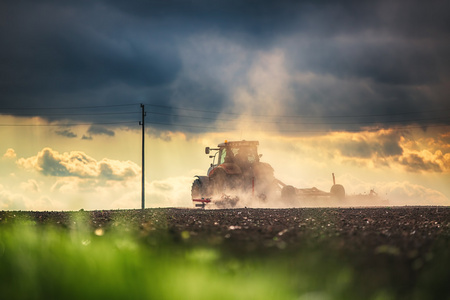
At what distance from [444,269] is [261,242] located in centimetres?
235

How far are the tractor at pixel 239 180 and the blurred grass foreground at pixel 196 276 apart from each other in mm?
21836

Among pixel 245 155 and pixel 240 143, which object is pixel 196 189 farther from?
pixel 240 143

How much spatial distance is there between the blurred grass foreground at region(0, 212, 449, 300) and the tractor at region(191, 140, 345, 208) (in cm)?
2184

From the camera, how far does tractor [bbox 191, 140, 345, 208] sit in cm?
2695

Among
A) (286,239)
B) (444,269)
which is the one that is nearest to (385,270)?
(444,269)

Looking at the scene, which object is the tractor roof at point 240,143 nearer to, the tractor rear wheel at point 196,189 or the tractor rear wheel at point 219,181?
the tractor rear wheel at point 219,181

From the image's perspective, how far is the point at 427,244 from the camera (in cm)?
668

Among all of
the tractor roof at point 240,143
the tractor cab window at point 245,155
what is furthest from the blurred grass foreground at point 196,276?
the tractor cab window at point 245,155

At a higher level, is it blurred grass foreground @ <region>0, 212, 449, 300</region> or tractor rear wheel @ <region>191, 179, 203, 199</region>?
tractor rear wheel @ <region>191, 179, 203, 199</region>

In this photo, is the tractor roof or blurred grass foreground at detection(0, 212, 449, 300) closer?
blurred grass foreground at detection(0, 212, 449, 300)

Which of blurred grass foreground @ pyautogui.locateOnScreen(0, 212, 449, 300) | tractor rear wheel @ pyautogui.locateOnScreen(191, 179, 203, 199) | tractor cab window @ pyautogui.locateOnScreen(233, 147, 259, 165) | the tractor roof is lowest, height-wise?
blurred grass foreground @ pyautogui.locateOnScreen(0, 212, 449, 300)

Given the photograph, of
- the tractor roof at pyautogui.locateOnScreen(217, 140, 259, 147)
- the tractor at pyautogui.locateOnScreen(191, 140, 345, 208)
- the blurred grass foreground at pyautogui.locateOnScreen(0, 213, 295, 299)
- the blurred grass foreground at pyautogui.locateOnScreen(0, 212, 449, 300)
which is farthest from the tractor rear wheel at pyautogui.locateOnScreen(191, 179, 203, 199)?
the blurred grass foreground at pyautogui.locateOnScreen(0, 213, 295, 299)

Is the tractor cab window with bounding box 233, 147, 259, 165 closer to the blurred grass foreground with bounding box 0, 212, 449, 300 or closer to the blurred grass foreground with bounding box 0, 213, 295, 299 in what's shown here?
the blurred grass foreground with bounding box 0, 212, 449, 300

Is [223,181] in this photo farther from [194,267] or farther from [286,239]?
[194,267]
